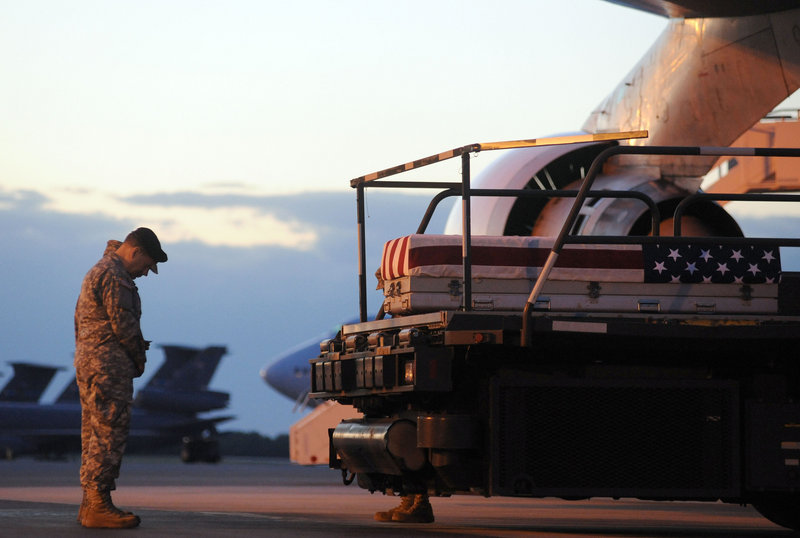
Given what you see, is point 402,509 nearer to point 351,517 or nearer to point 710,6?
point 351,517

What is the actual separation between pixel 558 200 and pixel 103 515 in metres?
7.77

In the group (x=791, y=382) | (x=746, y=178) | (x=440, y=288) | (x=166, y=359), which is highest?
(x=746, y=178)

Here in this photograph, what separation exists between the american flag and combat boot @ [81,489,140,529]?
4094 millimetres

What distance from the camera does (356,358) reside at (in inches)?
Answer: 391

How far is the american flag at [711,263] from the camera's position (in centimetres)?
937

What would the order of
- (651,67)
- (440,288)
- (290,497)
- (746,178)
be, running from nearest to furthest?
(440,288) < (651,67) < (290,497) < (746,178)

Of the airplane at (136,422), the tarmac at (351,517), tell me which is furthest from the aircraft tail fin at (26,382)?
the tarmac at (351,517)

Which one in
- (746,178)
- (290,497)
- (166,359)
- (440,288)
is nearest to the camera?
(440,288)

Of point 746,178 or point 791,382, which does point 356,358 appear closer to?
point 791,382

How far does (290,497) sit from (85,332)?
769 centimetres

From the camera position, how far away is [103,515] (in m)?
9.70

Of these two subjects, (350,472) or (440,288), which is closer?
(440,288)

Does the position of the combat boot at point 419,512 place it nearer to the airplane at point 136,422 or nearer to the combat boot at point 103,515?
the combat boot at point 103,515

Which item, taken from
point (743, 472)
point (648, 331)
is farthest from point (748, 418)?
point (648, 331)
